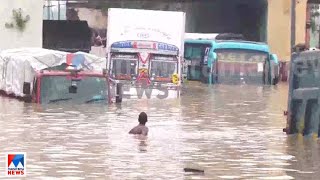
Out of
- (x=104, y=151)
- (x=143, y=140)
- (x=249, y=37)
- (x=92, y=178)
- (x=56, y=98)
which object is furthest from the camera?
(x=249, y=37)

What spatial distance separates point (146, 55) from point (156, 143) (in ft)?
57.7

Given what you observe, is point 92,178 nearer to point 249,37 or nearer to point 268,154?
point 268,154

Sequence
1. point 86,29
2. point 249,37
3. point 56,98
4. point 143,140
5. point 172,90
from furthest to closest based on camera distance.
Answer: point 249,37 → point 86,29 → point 172,90 → point 56,98 → point 143,140

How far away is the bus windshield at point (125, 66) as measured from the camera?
35.8 meters

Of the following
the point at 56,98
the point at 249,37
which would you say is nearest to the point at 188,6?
the point at 249,37

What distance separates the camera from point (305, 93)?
61.6 ft

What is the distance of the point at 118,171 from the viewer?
45.6 feet

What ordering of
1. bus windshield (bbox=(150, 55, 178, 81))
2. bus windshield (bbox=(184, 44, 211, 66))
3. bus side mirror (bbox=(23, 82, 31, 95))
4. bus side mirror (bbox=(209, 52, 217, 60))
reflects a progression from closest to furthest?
bus side mirror (bbox=(23, 82, 31, 95)) < bus windshield (bbox=(150, 55, 178, 81)) < bus side mirror (bbox=(209, 52, 217, 60)) < bus windshield (bbox=(184, 44, 211, 66))

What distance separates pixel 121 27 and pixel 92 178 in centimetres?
2344

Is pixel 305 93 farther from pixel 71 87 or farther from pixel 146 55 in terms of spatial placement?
pixel 146 55

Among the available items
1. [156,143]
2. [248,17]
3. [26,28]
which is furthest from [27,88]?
[248,17]

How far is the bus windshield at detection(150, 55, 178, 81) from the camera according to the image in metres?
35.7

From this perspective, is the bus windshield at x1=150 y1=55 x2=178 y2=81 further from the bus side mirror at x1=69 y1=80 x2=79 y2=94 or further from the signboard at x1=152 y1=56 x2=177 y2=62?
the bus side mirror at x1=69 y1=80 x2=79 y2=94

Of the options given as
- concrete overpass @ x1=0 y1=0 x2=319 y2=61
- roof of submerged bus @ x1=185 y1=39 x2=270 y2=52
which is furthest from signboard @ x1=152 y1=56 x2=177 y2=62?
roof of submerged bus @ x1=185 y1=39 x2=270 y2=52
